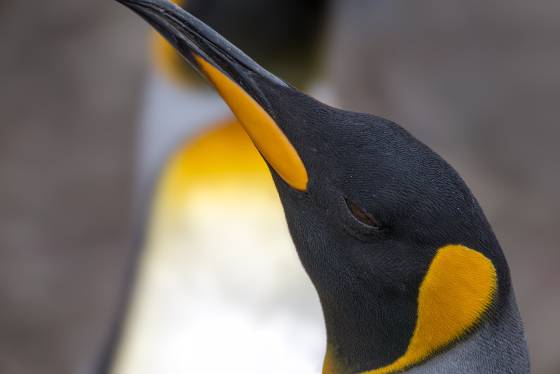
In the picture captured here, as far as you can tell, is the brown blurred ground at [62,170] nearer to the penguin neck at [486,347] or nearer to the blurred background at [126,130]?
the blurred background at [126,130]

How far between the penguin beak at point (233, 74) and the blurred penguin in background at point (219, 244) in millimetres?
688

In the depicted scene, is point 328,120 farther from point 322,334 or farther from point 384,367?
point 322,334

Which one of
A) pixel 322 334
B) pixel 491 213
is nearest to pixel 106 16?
pixel 491 213

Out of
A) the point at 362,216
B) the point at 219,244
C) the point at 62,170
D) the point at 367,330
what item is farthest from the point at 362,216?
the point at 62,170

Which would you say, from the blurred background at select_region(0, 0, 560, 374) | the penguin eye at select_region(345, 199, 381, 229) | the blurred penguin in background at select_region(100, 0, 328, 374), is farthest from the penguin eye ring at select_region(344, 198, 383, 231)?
the blurred background at select_region(0, 0, 560, 374)

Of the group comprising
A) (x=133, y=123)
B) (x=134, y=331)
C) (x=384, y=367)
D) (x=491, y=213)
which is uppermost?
(x=133, y=123)

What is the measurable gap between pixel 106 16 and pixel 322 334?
5.64 ft

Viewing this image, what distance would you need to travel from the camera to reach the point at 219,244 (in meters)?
1.52

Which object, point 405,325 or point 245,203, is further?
point 245,203

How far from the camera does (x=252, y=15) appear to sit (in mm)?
1547

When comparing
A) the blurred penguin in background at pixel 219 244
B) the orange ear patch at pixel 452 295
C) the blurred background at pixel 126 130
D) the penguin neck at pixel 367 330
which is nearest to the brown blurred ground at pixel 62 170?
the blurred background at pixel 126 130

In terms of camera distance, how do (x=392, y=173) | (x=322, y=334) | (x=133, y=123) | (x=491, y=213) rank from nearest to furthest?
(x=392, y=173) → (x=322, y=334) → (x=491, y=213) → (x=133, y=123)

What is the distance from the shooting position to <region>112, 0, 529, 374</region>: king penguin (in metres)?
0.73

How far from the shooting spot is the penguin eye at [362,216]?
75cm
